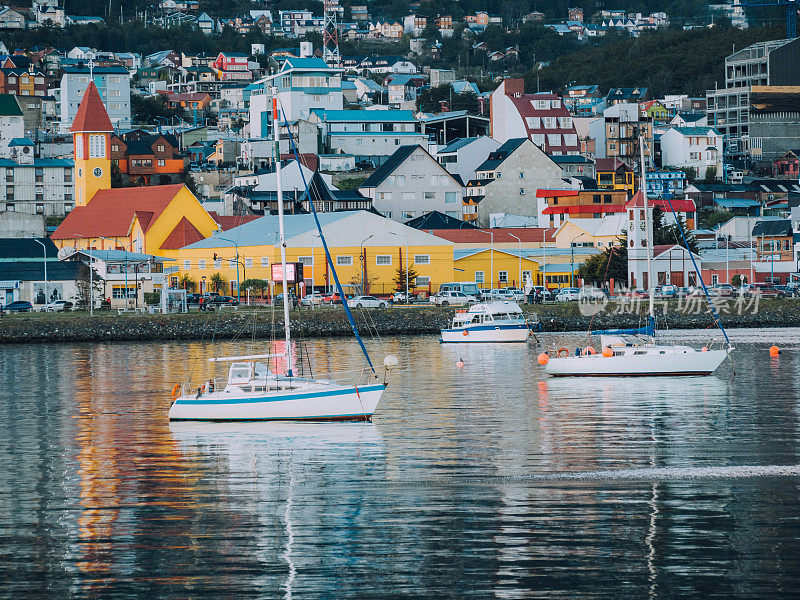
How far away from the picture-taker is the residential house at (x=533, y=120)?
133 m

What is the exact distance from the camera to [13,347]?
210 ft

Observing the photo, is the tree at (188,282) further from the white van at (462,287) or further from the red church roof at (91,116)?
the red church roof at (91,116)

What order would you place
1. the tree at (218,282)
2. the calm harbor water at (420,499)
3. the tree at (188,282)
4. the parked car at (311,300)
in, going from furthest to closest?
1. the tree at (188,282)
2. the tree at (218,282)
3. the parked car at (311,300)
4. the calm harbor water at (420,499)

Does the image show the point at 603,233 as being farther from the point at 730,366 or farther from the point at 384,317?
the point at 730,366

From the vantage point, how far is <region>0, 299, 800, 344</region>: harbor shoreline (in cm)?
6700

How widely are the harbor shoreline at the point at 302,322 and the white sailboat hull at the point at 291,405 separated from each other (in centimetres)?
3283

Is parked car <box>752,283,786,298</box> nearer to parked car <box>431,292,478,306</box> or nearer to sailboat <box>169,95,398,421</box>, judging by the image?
parked car <box>431,292,478,306</box>

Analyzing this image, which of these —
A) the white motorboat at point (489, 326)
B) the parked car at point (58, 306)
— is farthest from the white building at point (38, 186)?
the white motorboat at point (489, 326)

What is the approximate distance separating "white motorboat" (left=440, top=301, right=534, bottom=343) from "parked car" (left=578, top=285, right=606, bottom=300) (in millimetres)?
12702

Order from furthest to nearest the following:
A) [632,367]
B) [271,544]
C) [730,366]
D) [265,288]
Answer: [265,288]
[730,366]
[632,367]
[271,544]

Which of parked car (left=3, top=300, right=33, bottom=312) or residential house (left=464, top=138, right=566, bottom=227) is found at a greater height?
residential house (left=464, top=138, right=566, bottom=227)

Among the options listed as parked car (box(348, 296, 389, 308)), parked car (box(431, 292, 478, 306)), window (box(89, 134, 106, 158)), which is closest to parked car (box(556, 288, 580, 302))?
parked car (box(431, 292, 478, 306))

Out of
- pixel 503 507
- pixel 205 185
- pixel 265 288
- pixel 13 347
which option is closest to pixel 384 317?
pixel 265 288

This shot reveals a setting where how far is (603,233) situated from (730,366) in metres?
44.6
